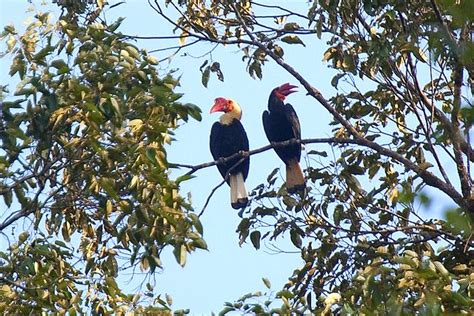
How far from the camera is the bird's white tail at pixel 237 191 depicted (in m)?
5.81

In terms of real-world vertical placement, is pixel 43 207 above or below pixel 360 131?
below

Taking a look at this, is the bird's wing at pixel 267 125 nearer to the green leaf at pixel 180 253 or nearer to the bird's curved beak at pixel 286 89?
the bird's curved beak at pixel 286 89

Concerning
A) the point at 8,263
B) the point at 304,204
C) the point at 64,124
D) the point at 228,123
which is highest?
the point at 228,123

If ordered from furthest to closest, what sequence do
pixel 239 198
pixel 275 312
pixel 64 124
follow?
pixel 239 198, pixel 64 124, pixel 275 312

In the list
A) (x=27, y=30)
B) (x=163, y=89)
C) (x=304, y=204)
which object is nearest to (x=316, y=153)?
(x=304, y=204)

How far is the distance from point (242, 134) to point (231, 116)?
311 millimetres

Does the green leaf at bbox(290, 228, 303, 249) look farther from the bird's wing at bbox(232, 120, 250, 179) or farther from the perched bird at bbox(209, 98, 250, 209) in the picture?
the bird's wing at bbox(232, 120, 250, 179)

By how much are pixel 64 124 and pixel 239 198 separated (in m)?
2.56

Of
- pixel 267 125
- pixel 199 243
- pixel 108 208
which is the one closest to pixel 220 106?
pixel 267 125

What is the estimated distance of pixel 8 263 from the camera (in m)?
3.67

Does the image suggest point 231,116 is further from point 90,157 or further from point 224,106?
point 90,157

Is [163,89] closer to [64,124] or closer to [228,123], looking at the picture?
[64,124]

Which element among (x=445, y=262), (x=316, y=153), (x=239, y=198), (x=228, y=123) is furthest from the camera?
(x=228, y=123)

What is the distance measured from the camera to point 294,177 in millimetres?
5598
